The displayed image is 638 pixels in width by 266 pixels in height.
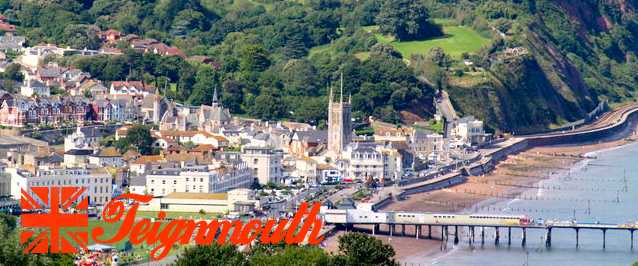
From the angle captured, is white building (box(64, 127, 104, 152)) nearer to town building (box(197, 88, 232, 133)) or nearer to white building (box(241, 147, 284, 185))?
town building (box(197, 88, 232, 133))

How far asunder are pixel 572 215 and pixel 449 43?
44742mm

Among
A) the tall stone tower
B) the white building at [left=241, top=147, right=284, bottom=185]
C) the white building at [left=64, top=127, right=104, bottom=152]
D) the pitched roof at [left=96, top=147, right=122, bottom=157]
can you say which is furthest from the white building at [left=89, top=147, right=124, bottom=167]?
the tall stone tower

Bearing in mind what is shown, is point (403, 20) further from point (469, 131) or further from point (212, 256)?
point (212, 256)

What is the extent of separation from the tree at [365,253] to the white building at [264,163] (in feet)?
75.8

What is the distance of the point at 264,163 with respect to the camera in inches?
2864

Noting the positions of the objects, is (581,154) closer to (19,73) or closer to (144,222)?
(19,73)

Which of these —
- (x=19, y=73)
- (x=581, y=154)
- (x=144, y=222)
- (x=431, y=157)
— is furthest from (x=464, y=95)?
(x=144, y=222)

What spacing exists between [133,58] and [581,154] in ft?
76.6

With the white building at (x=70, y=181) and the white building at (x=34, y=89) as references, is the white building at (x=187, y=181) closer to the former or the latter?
the white building at (x=70, y=181)

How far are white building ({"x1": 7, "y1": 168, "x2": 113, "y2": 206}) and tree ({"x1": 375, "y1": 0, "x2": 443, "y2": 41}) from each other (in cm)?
4641

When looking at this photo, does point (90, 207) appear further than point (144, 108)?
No

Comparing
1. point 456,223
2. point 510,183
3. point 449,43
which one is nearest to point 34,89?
point 510,183

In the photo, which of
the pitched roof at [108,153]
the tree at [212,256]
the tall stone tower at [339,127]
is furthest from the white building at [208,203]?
the tree at [212,256]

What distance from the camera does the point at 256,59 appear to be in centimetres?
10062
